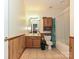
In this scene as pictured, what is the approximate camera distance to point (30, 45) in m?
8.25

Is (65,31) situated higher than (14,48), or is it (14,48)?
(65,31)

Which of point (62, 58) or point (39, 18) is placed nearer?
point (62, 58)

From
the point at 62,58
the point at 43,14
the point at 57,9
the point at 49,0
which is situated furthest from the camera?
the point at 43,14

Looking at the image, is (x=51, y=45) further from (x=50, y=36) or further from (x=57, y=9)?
(x=57, y=9)

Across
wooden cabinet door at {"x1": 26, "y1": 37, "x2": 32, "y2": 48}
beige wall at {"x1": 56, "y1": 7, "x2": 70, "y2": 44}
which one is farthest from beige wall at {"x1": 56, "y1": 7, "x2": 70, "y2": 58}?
wooden cabinet door at {"x1": 26, "y1": 37, "x2": 32, "y2": 48}

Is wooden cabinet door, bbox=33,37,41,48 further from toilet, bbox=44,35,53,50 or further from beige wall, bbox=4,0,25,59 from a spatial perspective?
beige wall, bbox=4,0,25,59

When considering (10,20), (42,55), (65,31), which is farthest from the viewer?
→ (65,31)

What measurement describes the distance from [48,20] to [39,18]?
0.59 metres

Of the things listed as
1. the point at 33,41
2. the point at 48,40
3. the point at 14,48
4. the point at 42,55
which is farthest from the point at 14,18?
the point at 48,40

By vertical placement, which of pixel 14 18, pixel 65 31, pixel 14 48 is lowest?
pixel 14 48

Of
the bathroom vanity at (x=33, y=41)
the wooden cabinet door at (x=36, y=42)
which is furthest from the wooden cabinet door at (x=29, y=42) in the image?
the wooden cabinet door at (x=36, y=42)

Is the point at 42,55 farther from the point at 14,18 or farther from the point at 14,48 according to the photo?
the point at 14,18

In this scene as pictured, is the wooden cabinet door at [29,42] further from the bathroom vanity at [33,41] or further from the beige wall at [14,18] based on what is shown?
the beige wall at [14,18]

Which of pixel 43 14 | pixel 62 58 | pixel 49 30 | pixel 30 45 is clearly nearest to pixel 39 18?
pixel 43 14
